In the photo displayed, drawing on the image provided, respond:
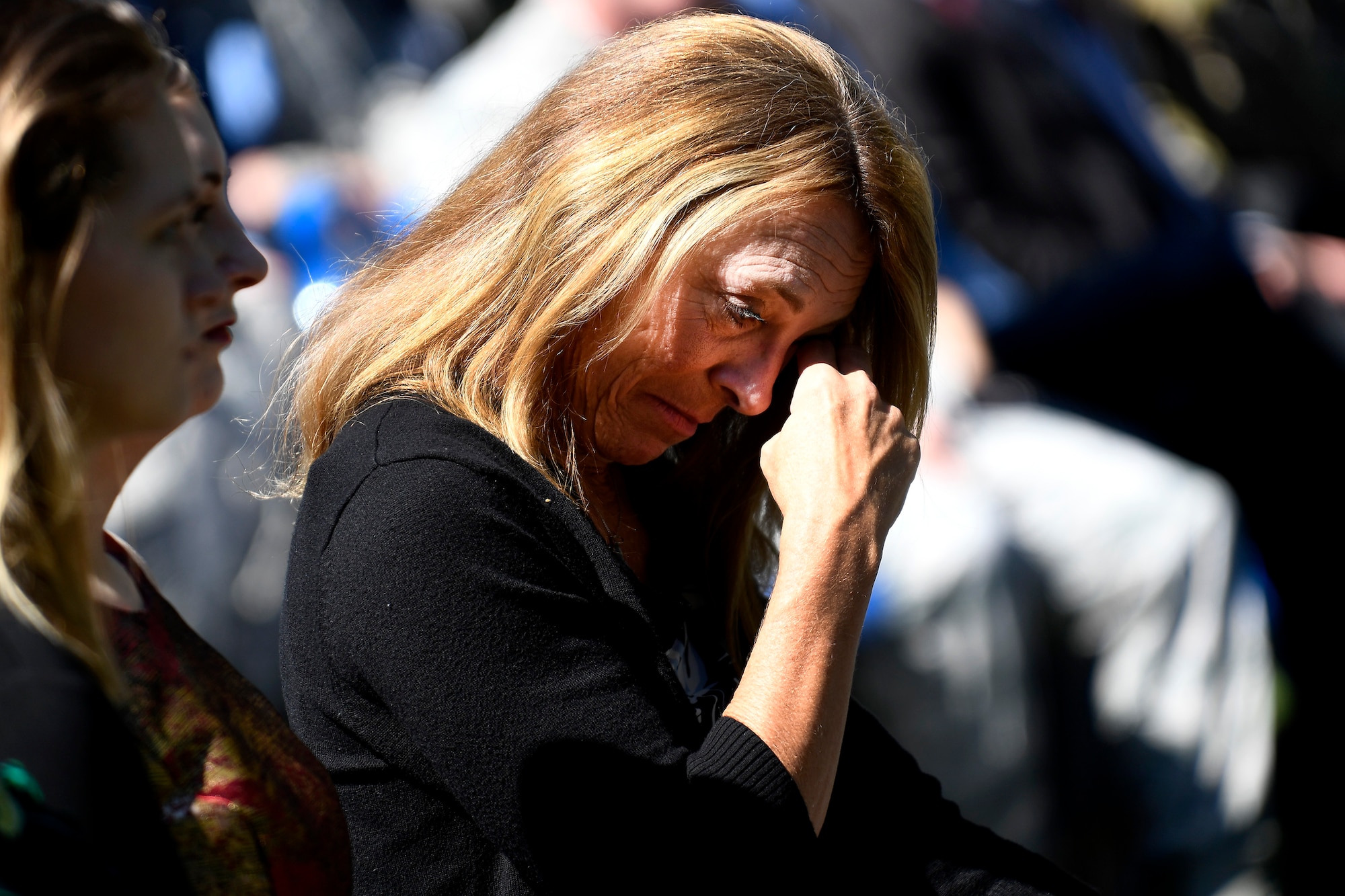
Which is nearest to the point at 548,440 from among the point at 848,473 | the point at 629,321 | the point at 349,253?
the point at 629,321

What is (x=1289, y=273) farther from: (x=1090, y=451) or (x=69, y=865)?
(x=69, y=865)

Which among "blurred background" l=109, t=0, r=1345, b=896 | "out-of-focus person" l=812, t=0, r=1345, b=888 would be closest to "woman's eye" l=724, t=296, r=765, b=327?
"blurred background" l=109, t=0, r=1345, b=896

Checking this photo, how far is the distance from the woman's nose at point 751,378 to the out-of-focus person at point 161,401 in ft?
2.30

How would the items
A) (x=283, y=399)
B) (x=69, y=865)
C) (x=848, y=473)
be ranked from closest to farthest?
(x=69, y=865)
(x=848, y=473)
(x=283, y=399)

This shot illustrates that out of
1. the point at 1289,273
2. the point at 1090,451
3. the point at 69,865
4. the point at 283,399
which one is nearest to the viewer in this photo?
the point at 69,865

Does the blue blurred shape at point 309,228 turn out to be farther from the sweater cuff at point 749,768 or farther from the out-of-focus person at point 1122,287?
the sweater cuff at point 749,768

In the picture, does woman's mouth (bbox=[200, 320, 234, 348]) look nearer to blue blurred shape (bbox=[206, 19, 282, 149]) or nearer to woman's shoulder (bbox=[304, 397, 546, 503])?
woman's shoulder (bbox=[304, 397, 546, 503])

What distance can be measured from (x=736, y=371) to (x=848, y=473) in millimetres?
242

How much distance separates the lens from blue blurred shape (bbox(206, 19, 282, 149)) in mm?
3826

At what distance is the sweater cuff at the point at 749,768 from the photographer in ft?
4.12

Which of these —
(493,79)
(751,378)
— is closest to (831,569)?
(751,378)

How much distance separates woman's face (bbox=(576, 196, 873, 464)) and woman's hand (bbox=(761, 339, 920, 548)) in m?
0.08

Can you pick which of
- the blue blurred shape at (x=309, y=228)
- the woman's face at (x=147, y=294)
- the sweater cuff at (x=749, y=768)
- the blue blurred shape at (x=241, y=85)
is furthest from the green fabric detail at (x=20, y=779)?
the blue blurred shape at (x=241, y=85)

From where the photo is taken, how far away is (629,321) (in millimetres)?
1550
